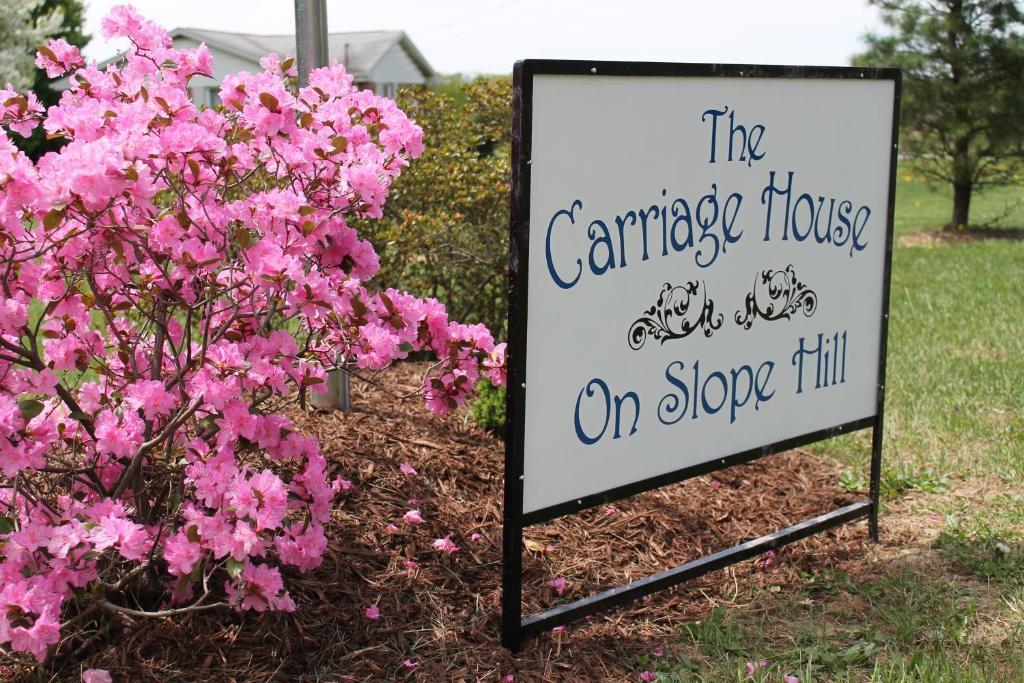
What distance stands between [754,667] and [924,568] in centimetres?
114

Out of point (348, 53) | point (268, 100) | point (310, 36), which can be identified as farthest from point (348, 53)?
point (268, 100)

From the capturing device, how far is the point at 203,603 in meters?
3.02

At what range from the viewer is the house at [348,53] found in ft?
88.1

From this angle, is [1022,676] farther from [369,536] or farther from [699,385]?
[369,536]

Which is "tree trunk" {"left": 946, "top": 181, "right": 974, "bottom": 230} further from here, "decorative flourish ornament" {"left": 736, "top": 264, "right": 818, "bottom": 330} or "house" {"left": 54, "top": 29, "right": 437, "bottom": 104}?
"house" {"left": 54, "top": 29, "right": 437, "bottom": 104}

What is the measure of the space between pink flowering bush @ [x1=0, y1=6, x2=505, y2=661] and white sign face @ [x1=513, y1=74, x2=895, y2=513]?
1.18ft

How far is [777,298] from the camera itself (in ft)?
12.3

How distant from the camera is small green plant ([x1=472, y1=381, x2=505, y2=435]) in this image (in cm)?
436

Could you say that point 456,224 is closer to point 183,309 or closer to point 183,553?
point 183,309

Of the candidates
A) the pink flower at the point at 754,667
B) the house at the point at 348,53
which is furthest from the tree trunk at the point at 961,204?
the house at the point at 348,53

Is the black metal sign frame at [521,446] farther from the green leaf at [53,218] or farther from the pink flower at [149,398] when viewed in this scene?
the green leaf at [53,218]

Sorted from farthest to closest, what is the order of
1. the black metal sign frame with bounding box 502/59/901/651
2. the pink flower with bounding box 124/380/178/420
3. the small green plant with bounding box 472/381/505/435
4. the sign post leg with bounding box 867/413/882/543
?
the small green plant with bounding box 472/381/505/435, the sign post leg with bounding box 867/413/882/543, the black metal sign frame with bounding box 502/59/901/651, the pink flower with bounding box 124/380/178/420

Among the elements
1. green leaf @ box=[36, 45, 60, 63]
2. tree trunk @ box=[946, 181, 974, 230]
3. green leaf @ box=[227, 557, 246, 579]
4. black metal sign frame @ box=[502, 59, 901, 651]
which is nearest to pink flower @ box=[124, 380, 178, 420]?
green leaf @ box=[227, 557, 246, 579]

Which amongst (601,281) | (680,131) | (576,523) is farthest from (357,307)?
(576,523)
